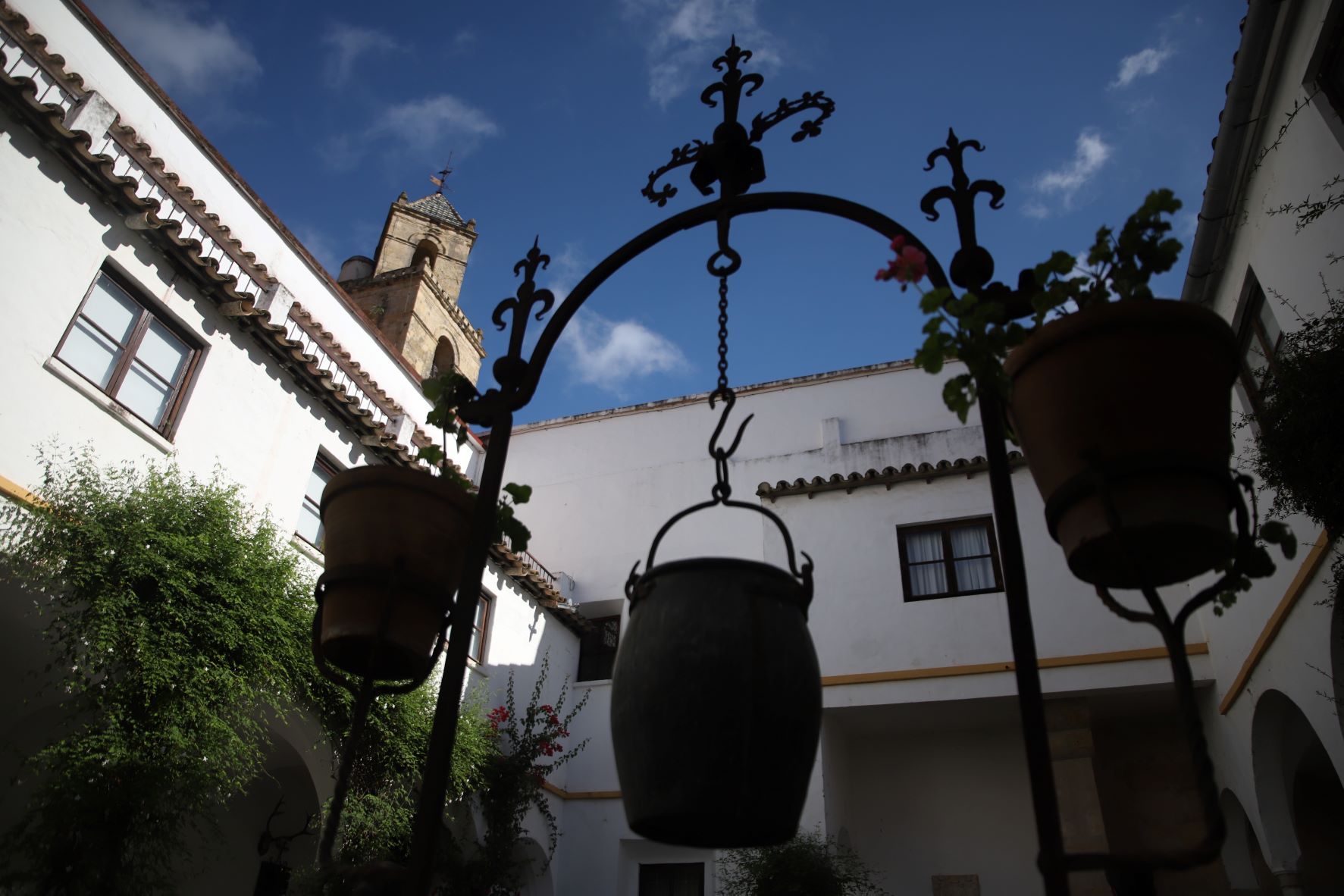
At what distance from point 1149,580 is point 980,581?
946cm

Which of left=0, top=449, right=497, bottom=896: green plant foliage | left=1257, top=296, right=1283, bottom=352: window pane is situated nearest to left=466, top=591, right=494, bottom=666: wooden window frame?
left=0, top=449, right=497, bottom=896: green plant foliage

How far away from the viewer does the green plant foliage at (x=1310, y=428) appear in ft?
14.2

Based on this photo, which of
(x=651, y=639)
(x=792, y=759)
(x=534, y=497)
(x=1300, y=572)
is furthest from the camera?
(x=534, y=497)

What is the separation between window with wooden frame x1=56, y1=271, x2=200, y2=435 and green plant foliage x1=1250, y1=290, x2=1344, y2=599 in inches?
325

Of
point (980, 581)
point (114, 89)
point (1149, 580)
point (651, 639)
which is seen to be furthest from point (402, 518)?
point (114, 89)

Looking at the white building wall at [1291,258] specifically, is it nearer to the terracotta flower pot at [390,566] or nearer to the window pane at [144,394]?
the terracotta flower pot at [390,566]

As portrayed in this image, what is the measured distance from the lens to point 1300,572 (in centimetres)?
651

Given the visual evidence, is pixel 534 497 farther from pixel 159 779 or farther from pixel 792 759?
pixel 792 759

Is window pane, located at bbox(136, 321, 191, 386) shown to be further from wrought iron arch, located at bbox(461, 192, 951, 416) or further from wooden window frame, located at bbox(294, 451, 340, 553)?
wrought iron arch, located at bbox(461, 192, 951, 416)

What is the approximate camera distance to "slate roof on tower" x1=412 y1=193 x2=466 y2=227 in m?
22.3

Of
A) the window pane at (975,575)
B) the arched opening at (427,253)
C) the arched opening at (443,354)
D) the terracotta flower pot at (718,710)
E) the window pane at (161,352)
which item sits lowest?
the terracotta flower pot at (718,710)

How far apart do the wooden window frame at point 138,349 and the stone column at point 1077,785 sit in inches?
338

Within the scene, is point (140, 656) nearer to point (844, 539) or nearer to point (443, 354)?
point (844, 539)

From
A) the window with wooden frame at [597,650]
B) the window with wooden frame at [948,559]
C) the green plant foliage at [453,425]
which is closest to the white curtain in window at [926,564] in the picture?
the window with wooden frame at [948,559]
